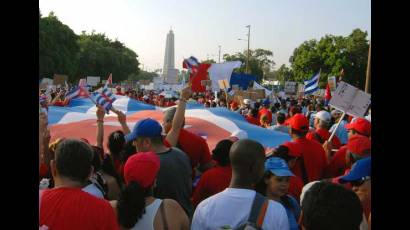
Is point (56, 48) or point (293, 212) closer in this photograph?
point (293, 212)

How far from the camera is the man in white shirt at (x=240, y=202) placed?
262 centimetres

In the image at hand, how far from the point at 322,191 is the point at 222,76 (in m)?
12.2

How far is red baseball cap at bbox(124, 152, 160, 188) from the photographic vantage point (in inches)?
114

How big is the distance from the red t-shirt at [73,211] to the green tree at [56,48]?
44811mm

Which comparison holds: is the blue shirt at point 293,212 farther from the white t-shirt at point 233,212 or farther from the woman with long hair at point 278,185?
the white t-shirt at point 233,212

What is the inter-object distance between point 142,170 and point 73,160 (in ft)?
1.48

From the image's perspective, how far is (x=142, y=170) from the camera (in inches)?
115

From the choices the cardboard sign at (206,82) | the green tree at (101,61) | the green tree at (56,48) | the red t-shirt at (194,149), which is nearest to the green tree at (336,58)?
the green tree at (56,48)

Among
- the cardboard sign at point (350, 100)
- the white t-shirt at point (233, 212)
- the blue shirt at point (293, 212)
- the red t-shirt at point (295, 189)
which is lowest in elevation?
the blue shirt at point (293, 212)

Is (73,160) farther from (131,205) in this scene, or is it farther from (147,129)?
(147,129)

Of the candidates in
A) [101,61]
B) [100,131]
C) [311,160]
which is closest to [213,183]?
[311,160]
